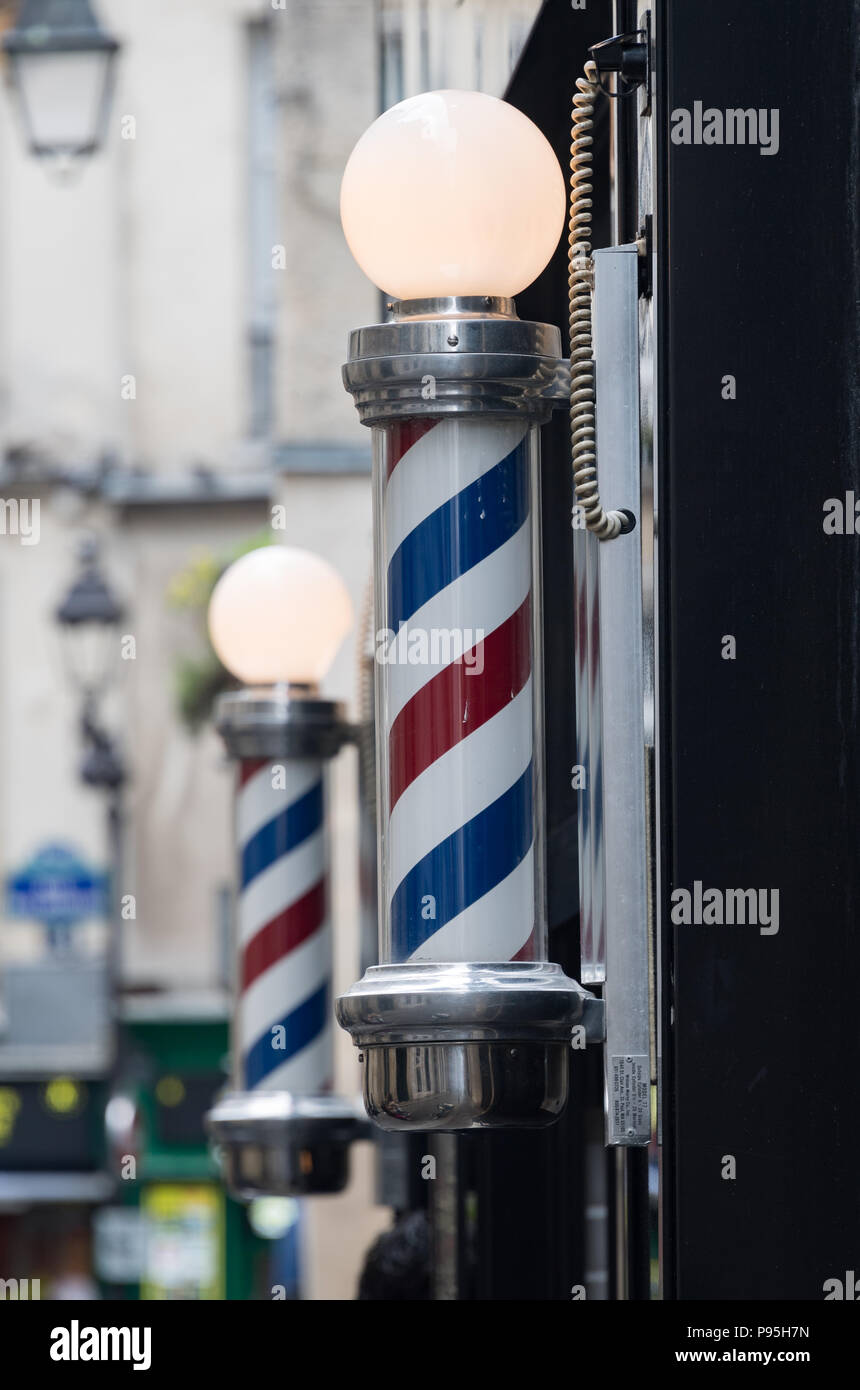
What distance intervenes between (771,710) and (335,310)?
20.9 ft

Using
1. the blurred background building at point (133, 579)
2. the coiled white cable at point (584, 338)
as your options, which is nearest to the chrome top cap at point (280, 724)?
the coiled white cable at point (584, 338)

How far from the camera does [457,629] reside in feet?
8.18

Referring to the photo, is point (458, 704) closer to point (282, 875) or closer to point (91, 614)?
point (282, 875)

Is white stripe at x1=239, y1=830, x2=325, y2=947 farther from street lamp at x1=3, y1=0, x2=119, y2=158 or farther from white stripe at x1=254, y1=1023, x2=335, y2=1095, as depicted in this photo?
street lamp at x1=3, y1=0, x2=119, y2=158

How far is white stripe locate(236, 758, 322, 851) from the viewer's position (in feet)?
17.7

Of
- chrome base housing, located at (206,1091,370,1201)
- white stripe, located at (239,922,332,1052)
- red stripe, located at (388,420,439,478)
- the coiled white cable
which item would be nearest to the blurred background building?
white stripe, located at (239,922,332,1052)

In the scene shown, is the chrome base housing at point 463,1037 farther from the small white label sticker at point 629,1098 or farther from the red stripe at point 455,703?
the red stripe at point 455,703

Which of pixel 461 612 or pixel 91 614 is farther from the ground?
pixel 91 614

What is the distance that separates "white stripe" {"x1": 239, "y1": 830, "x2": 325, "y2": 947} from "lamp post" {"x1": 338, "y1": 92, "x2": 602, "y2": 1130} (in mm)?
2967

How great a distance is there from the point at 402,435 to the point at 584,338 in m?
0.24

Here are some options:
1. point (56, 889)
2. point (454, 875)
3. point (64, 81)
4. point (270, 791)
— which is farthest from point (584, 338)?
point (56, 889)

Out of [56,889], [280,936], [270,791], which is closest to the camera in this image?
[270,791]
